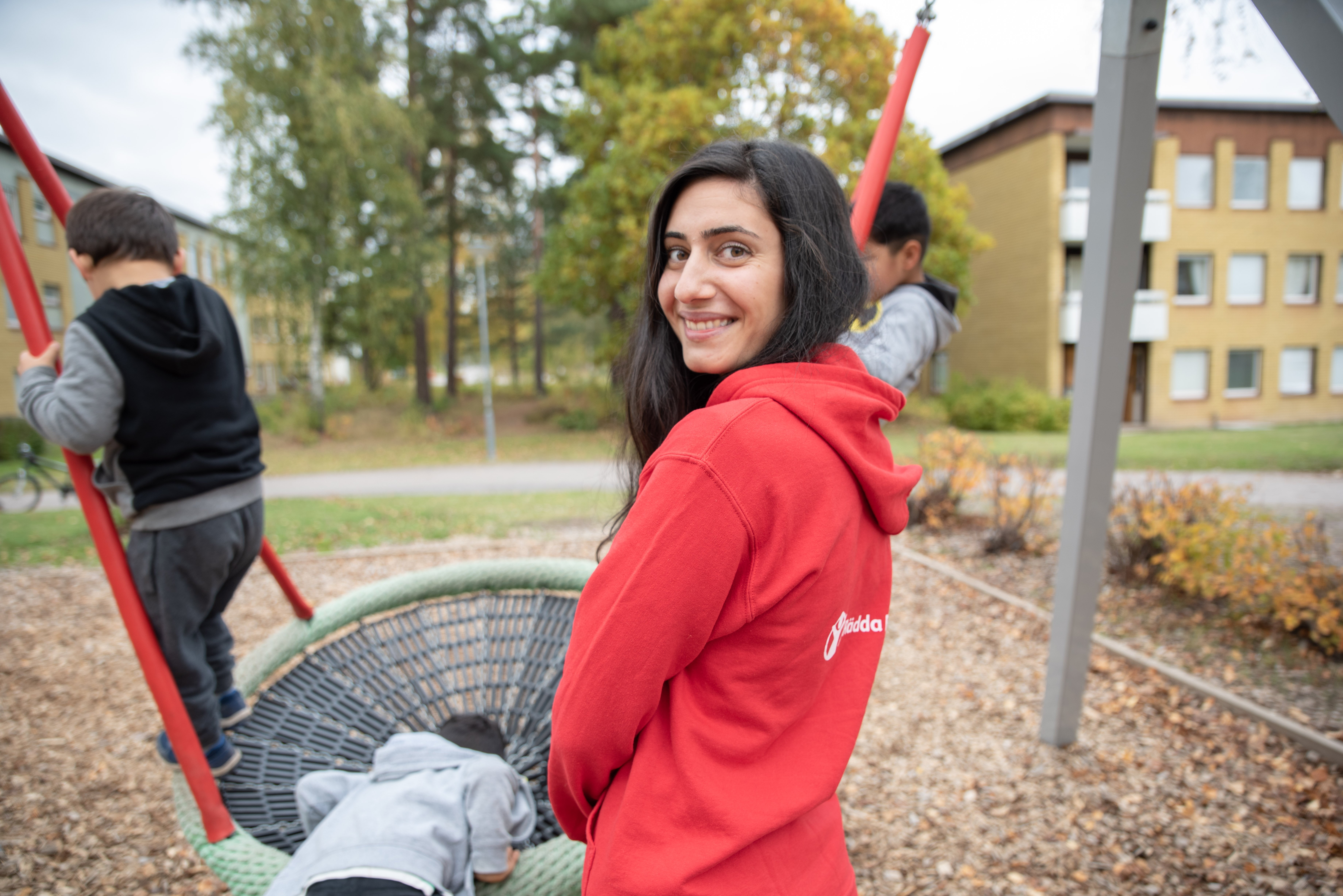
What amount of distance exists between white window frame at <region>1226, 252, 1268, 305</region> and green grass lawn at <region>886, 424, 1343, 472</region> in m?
3.87

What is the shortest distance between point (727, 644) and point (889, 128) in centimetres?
138

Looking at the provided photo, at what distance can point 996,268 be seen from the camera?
20531 mm

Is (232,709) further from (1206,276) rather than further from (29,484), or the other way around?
(1206,276)

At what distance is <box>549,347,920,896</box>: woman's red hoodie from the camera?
0.83m

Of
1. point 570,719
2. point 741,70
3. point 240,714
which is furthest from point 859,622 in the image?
point 741,70

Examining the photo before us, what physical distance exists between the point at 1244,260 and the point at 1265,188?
5.69 ft

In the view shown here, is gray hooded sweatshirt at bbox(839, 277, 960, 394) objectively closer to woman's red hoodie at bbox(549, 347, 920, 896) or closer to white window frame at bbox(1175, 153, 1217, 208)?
woman's red hoodie at bbox(549, 347, 920, 896)

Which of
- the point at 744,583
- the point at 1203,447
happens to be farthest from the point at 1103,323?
the point at 1203,447

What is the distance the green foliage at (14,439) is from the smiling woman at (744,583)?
1956cm

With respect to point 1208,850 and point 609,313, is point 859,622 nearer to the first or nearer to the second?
point 1208,850

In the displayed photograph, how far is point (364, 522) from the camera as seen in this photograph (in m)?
7.25

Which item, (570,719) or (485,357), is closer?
(570,719)

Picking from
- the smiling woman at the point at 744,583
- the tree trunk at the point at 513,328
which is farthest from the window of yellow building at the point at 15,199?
the smiling woman at the point at 744,583

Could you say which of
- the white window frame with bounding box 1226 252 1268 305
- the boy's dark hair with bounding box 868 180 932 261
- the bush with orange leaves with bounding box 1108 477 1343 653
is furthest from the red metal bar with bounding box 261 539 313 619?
the white window frame with bounding box 1226 252 1268 305
